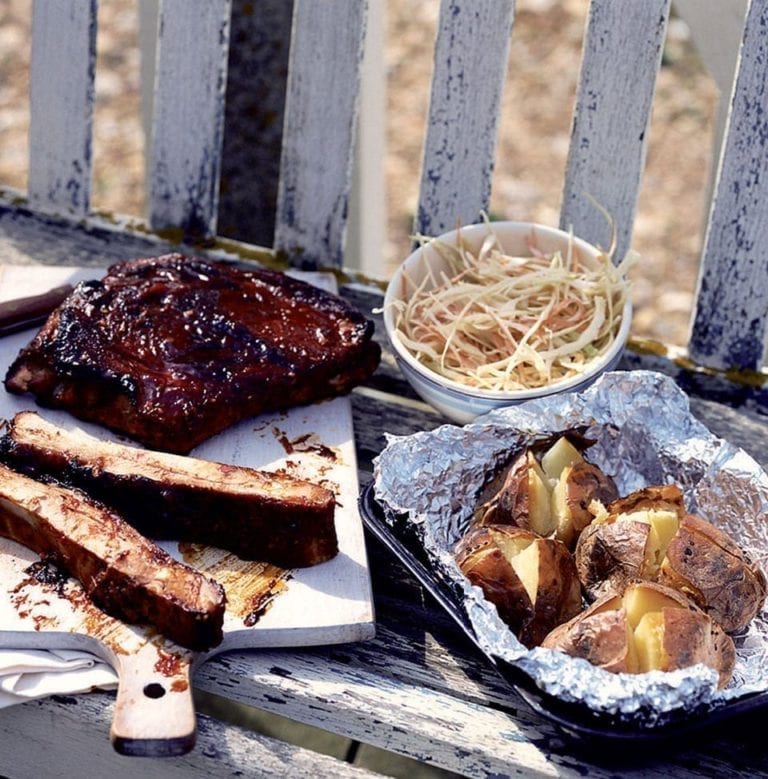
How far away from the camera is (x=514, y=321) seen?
259 centimetres

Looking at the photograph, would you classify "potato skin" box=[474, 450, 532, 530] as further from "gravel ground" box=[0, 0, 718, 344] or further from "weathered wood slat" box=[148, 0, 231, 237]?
"gravel ground" box=[0, 0, 718, 344]

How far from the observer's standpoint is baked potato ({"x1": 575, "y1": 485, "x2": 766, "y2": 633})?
6.55 ft

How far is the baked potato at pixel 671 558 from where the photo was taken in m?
2.00

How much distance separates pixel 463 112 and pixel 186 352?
0.92 metres

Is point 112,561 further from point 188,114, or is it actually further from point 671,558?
point 188,114

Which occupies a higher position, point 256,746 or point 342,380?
point 342,380

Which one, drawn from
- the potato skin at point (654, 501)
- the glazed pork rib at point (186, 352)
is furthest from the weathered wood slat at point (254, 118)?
the potato skin at point (654, 501)

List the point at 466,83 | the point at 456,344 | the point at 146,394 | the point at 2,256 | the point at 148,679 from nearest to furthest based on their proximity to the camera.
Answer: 1. the point at 148,679
2. the point at 146,394
3. the point at 456,344
4. the point at 466,83
5. the point at 2,256

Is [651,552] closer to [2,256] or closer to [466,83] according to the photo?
[466,83]

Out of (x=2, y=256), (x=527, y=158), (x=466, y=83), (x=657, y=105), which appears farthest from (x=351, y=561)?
(x=657, y=105)

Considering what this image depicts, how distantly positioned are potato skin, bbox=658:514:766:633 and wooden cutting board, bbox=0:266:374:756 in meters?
0.53

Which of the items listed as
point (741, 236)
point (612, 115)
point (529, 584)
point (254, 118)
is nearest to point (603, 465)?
point (529, 584)

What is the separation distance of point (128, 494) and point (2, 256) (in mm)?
1204

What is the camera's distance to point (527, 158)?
5898 millimetres
